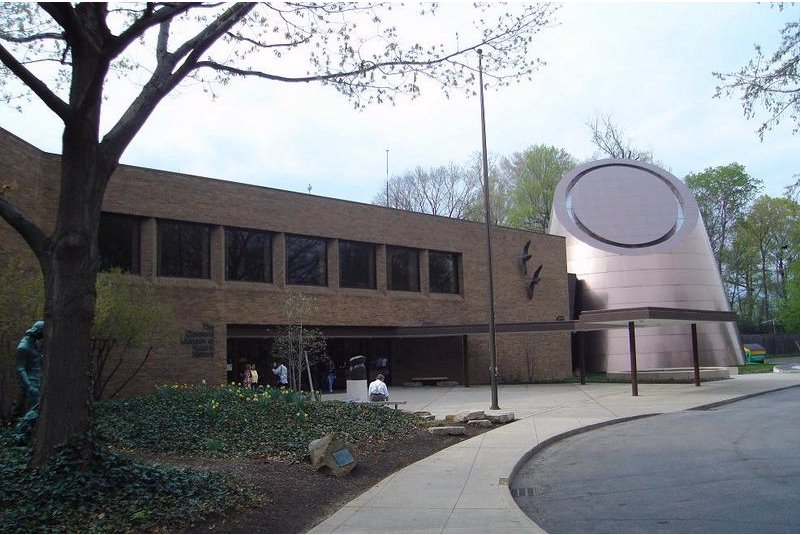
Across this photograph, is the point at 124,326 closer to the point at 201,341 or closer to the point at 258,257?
the point at 201,341

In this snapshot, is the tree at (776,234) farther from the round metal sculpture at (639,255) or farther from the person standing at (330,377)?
the person standing at (330,377)

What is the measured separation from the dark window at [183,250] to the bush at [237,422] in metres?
8.00

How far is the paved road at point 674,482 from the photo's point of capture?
22.3 ft

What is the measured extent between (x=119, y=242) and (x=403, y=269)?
1282cm

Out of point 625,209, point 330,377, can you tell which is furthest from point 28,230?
point 625,209

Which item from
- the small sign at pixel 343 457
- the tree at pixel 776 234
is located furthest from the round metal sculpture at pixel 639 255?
the small sign at pixel 343 457

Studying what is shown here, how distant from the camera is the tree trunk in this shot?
25.6ft

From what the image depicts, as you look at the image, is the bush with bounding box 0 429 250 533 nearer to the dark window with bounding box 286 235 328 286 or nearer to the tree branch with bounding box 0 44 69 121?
the tree branch with bounding box 0 44 69 121

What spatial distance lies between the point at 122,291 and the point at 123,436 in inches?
280

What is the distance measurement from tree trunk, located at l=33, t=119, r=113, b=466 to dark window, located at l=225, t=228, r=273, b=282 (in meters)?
17.2

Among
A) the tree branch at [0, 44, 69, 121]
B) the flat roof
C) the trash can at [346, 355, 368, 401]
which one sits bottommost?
the trash can at [346, 355, 368, 401]

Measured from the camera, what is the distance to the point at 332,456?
33.7 feet

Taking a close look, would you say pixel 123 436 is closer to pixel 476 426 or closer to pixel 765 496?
pixel 476 426

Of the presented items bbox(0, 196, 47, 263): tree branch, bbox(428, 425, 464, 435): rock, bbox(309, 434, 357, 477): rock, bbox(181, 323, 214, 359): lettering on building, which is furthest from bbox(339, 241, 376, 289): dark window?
bbox(0, 196, 47, 263): tree branch
